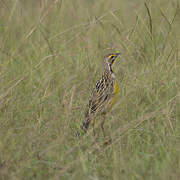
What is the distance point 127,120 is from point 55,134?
71 cm

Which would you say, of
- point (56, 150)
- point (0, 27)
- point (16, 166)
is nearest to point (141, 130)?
point (56, 150)

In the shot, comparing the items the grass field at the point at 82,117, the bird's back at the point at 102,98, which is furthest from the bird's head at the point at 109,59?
the bird's back at the point at 102,98

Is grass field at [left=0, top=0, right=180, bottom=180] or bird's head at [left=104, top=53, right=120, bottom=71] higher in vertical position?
bird's head at [left=104, top=53, right=120, bottom=71]

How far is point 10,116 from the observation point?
12.3 ft

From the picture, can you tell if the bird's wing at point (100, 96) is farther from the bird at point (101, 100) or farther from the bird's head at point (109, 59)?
the bird's head at point (109, 59)

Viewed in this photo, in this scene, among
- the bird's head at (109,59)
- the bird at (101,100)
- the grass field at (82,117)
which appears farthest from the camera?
the bird's head at (109,59)

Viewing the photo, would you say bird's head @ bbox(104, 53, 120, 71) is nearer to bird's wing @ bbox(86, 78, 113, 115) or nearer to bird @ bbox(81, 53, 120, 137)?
bird @ bbox(81, 53, 120, 137)

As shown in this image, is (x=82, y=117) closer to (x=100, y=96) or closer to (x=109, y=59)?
Answer: (x=100, y=96)

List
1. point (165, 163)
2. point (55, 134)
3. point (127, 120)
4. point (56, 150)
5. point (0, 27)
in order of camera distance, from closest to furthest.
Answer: point (165, 163), point (56, 150), point (55, 134), point (127, 120), point (0, 27)

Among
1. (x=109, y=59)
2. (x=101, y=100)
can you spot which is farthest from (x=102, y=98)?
(x=109, y=59)

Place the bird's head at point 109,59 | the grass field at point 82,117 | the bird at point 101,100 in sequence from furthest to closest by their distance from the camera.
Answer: the bird's head at point 109,59, the bird at point 101,100, the grass field at point 82,117

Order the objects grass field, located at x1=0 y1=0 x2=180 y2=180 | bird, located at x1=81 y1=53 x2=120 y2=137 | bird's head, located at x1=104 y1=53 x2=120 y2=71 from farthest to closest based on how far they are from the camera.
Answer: bird's head, located at x1=104 y1=53 x2=120 y2=71 < bird, located at x1=81 y1=53 x2=120 y2=137 < grass field, located at x1=0 y1=0 x2=180 y2=180

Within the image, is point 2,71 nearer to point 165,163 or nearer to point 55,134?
point 55,134

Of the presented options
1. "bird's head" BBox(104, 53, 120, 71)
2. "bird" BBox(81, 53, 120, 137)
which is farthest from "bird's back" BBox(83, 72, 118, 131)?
"bird's head" BBox(104, 53, 120, 71)
